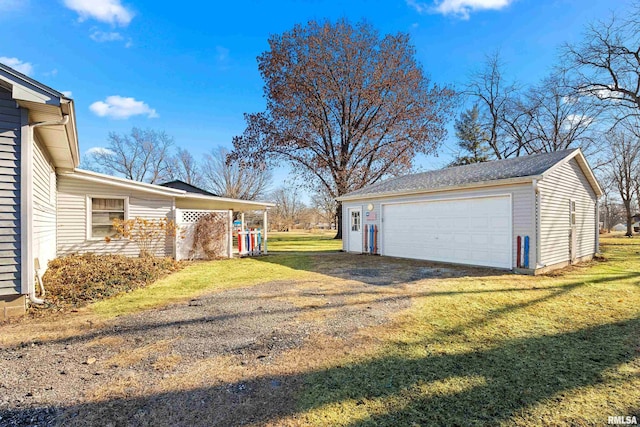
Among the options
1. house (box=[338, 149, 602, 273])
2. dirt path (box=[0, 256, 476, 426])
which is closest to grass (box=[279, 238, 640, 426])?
dirt path (box=[0, 256, 476, 426])

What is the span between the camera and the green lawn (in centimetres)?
224

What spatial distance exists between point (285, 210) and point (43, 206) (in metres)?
41.4

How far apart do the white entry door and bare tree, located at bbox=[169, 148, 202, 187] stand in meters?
27.9

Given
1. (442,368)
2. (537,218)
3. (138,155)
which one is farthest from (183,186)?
(442,368)

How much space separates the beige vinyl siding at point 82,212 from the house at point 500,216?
8377 millimetres

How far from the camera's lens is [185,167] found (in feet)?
120

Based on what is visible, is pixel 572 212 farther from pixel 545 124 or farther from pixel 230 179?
pixel 230 179

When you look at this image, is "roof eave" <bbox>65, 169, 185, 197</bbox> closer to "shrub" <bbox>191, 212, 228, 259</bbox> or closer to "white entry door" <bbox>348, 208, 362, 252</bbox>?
"shrub" <bbox>191, 212, 228, 259</bbox>

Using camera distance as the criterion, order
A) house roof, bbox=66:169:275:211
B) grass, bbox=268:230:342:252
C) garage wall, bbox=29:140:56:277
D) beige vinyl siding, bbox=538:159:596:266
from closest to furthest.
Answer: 1. garage wall, bbox=29:140:56:277
2. beige vinyl siding, bbox=538:159:596:266
3. house roof, bbox=66:169:275:211
4. grass, bbox=268:230:342:252

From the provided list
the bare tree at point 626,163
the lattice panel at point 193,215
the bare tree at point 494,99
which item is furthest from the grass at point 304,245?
the bare tree at point 626,163

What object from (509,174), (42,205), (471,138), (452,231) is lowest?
(452,231)

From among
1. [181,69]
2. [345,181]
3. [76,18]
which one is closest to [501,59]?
[345,181]

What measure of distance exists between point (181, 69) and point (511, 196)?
1686 centimetres

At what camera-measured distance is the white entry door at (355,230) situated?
13199 millimetres
